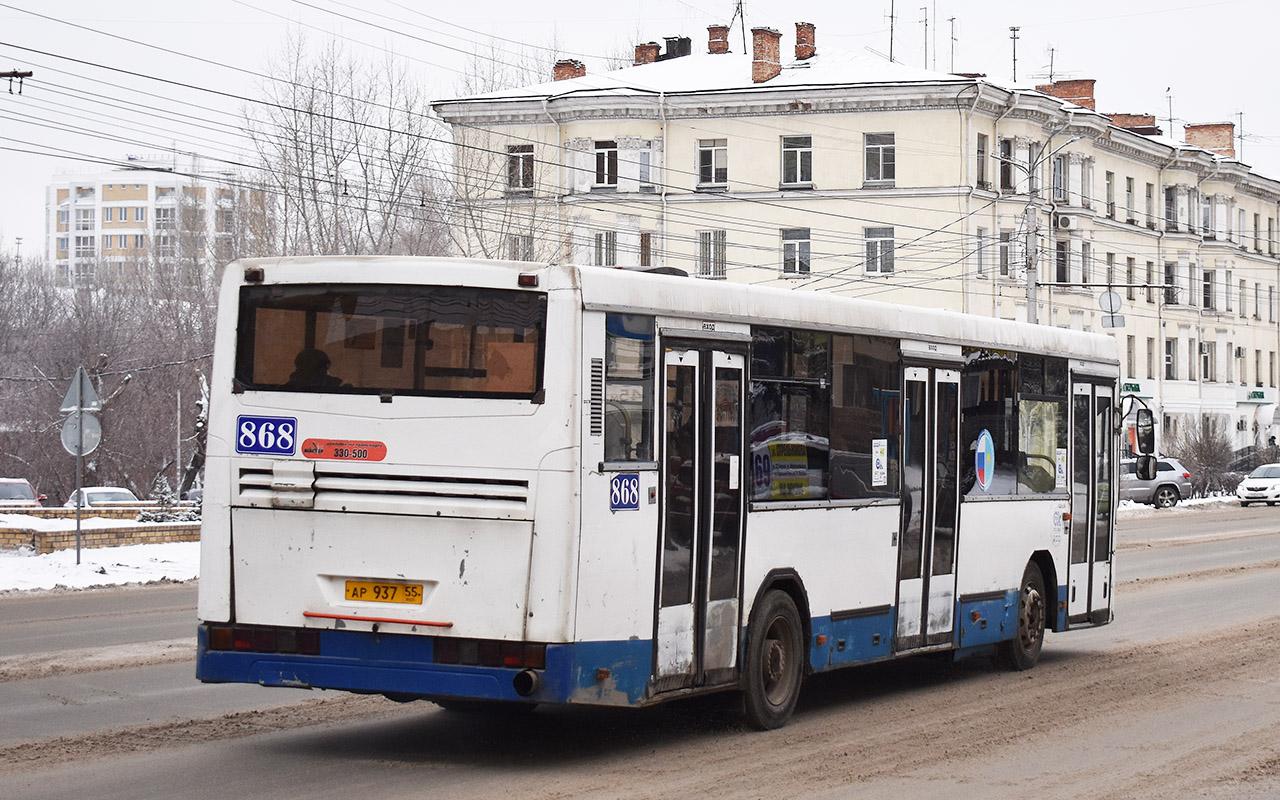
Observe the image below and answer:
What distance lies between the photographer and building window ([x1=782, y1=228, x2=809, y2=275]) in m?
63.3

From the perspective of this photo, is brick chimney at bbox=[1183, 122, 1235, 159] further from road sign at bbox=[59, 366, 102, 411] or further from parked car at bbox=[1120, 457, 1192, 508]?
road sign at bbox=[59, 366, 102, 411]

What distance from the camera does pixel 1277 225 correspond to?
9319 cm

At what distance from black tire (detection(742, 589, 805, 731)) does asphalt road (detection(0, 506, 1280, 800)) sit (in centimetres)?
17

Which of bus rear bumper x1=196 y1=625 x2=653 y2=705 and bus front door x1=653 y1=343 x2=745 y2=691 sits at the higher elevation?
bus front door x1=653 y1=343 x2=745 y2=691

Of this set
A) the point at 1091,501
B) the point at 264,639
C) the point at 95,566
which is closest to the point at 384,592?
the point at 264,639

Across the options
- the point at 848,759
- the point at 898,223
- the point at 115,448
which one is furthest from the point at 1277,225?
the point at 848,759

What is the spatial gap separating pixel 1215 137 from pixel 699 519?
272ft

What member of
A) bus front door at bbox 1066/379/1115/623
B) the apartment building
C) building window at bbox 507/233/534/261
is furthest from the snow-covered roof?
bus front door at bbox 1066/379/1115/623

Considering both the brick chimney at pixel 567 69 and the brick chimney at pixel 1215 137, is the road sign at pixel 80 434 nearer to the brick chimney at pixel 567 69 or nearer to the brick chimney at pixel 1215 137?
the brick chimney at pixel 567 69

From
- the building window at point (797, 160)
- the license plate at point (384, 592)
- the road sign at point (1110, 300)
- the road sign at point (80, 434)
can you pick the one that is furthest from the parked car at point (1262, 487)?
the license plate at point (384, 592)

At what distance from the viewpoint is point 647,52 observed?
7062 centimetres

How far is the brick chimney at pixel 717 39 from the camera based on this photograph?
68.8m

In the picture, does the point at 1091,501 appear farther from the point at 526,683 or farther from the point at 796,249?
the point at 796,249

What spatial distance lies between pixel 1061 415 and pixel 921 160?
156ft
